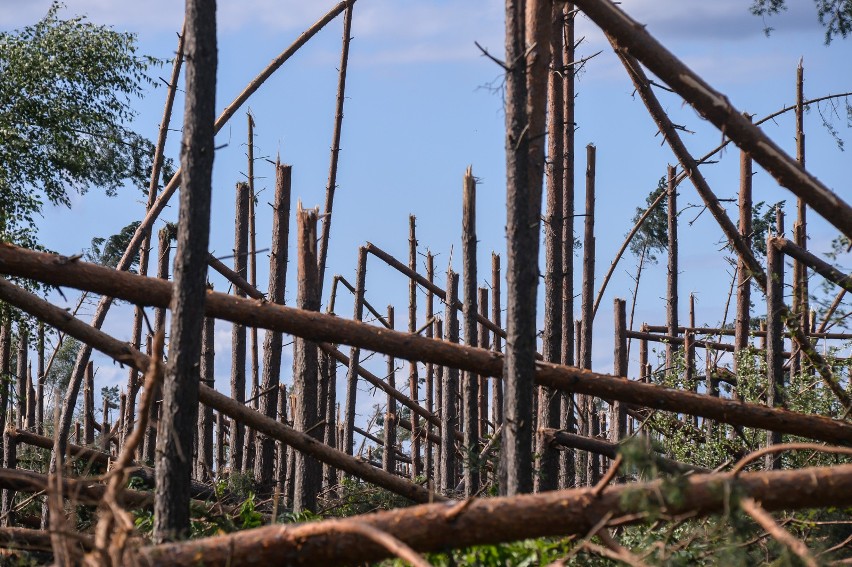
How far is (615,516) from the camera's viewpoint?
5.71 m

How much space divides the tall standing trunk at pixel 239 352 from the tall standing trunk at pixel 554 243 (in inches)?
188

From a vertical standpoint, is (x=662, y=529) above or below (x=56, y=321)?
below

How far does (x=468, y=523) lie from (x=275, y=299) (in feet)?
26.0

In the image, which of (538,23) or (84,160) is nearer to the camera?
(538,23)

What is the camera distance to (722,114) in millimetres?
8281

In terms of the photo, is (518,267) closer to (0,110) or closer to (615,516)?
(615,516)

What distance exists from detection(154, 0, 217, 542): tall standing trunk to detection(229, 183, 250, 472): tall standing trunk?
7933mm

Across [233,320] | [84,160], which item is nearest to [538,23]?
[233,320]

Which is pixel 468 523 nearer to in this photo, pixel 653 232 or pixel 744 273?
pixel 744 273

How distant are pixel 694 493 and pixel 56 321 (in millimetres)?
5769

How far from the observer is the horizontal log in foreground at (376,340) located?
8195 mm

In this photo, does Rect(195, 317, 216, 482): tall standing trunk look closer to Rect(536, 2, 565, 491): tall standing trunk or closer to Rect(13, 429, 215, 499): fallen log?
Rect(13, 429, 215, 499): fallen log

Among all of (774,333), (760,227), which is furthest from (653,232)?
(774,333)

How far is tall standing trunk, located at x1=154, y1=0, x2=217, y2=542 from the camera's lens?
6980 millimetres
